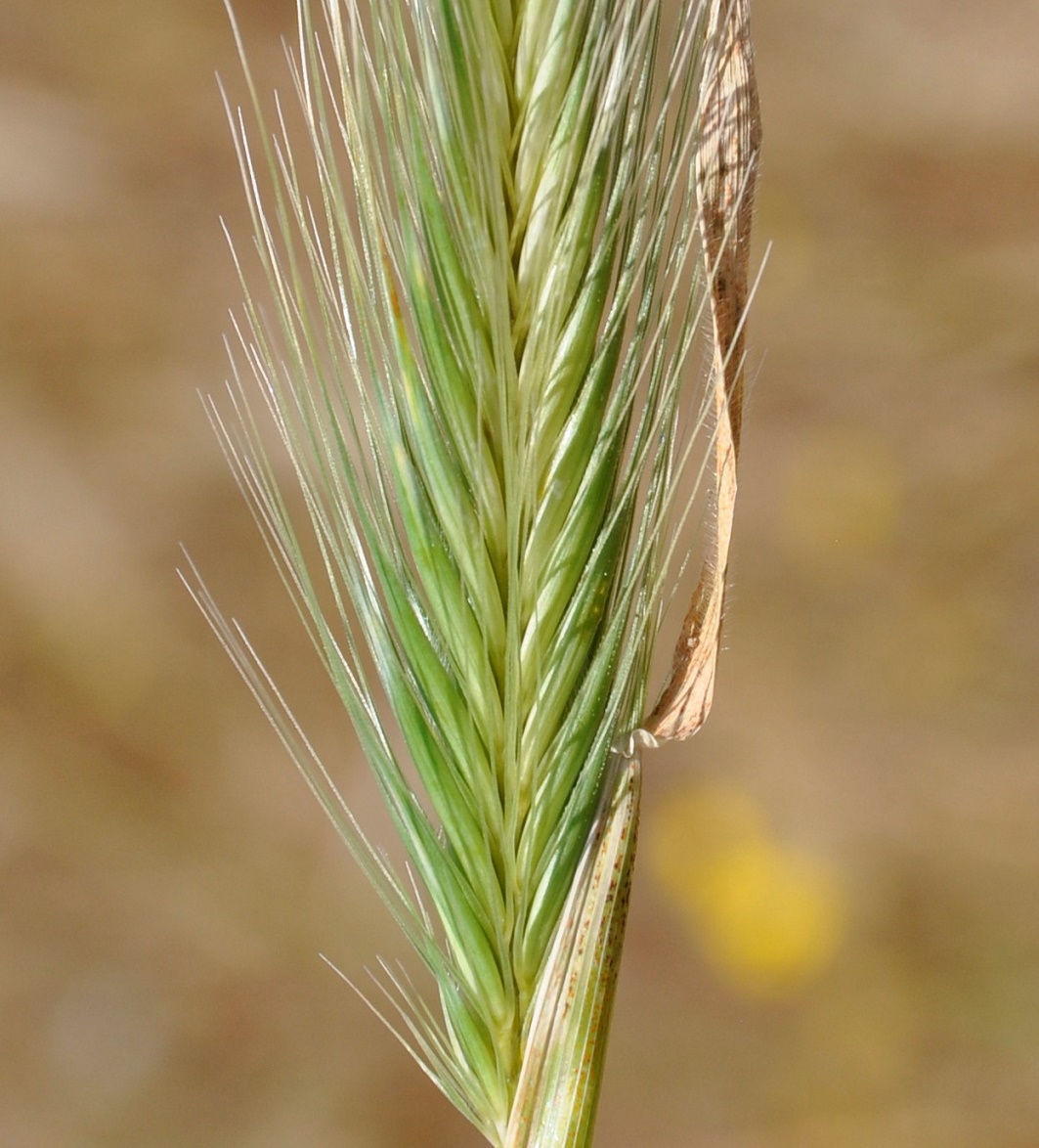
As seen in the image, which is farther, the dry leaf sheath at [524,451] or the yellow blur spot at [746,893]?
the yellow blur spot at [746,893]

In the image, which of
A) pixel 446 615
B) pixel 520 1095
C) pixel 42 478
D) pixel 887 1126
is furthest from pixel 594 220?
pixel 887 1126

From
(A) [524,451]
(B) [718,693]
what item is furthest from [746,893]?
(A) [524,451]

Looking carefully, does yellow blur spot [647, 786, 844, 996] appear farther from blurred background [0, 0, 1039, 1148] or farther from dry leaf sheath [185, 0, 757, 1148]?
dry leaf sheath [185, 0, 757, 1148]

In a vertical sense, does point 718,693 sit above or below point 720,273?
below

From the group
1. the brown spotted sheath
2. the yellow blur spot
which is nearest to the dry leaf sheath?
the brown spotted sheath

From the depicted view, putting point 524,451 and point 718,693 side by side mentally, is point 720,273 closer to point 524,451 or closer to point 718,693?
point 524,451

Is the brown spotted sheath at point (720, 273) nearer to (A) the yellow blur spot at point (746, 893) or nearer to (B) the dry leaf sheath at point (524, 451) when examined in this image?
(B) the dry leaf sheath at point (524, 451)

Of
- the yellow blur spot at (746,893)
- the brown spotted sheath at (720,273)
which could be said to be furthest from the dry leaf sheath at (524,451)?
the yellow blur spot at (746,893)
